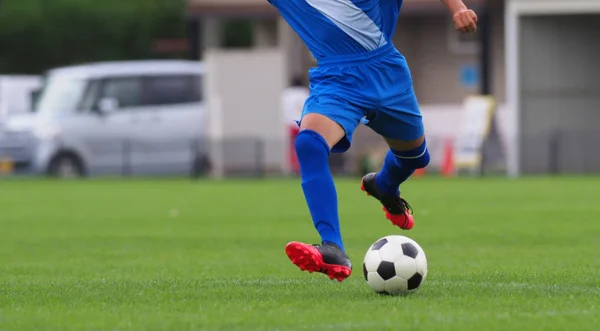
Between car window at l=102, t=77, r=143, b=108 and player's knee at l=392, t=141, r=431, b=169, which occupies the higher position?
player's knee at l=392, t=141, r=431, b=169

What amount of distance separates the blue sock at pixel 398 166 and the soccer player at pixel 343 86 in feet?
1.00

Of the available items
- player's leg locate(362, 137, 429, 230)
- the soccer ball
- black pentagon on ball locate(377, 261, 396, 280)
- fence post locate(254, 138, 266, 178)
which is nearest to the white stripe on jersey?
player's leg locate(362, 137, 429, 230)

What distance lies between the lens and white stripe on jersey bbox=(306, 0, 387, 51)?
740 cm

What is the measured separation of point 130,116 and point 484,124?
Result: 7.45 meters

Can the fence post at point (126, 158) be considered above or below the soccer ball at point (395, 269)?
→ below

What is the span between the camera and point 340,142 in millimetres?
7504

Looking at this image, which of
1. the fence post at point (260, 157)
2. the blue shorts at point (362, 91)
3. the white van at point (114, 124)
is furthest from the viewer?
the white van at point (114, 124)

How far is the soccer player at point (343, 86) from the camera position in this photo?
279 inches

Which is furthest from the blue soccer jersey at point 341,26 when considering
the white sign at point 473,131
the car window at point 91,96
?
the car window at point 91,96

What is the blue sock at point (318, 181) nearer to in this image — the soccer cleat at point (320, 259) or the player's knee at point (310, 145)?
the player's knee at point (310, 145)

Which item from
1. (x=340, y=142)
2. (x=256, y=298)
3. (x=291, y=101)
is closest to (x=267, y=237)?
(x=340, y=142)

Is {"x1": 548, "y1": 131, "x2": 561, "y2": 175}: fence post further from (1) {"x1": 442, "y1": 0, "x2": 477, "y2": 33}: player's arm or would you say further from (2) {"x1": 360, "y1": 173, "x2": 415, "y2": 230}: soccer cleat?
(1) {"x1": 442, "y1": 0, "x2": 477, "y2": 33}: player's arm

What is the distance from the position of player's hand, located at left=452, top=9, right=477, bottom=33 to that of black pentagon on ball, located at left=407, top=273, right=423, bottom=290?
1.29 m

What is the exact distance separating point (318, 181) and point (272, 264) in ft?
7.69
